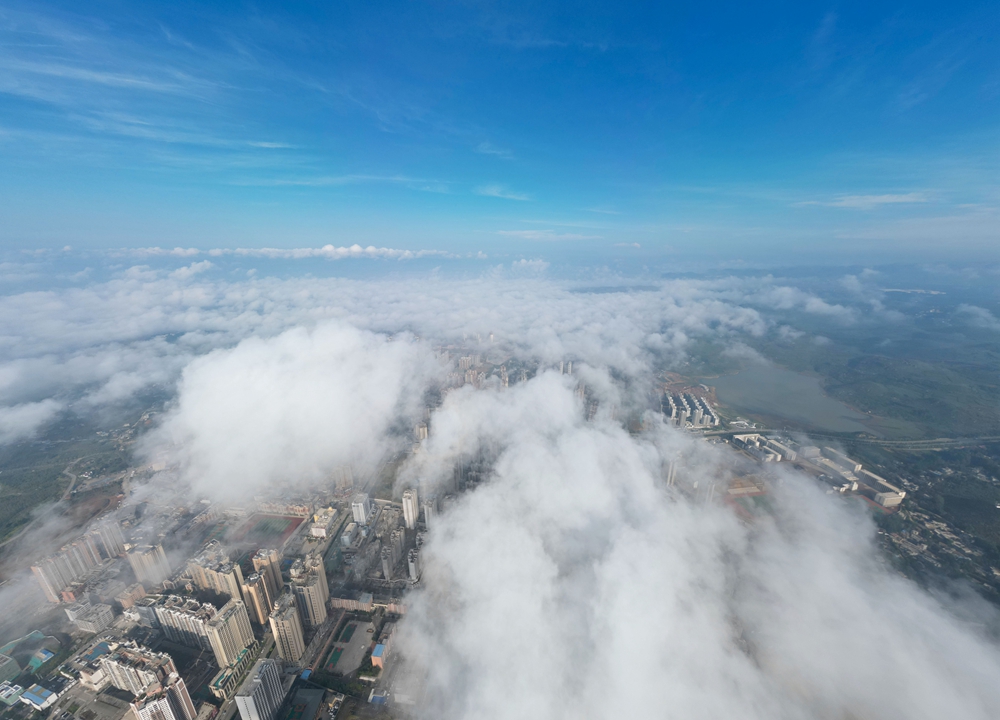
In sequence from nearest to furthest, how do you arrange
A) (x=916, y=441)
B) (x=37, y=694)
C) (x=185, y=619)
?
(x=37, y=694) < (x=185, y=619) < (x=916, y=441)

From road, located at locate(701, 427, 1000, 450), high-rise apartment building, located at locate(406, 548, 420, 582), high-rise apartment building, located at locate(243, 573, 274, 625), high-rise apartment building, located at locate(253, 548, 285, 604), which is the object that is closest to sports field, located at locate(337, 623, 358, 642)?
high-rise apartment building, located at locate(406, 548, 420, 582)

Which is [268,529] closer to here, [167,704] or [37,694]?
[37,694]

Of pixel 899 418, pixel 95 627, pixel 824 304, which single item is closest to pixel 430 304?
pixel 95 627

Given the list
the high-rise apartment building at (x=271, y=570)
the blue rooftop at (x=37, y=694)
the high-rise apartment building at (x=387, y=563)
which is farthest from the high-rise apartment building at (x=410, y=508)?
the blue rooftop at (x=37, y=694)

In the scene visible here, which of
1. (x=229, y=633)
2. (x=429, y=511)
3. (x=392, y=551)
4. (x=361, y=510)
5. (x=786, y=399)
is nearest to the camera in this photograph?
(x=229, y=633)

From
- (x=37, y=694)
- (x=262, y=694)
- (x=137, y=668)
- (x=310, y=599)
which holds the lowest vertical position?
(x=37, y=694)

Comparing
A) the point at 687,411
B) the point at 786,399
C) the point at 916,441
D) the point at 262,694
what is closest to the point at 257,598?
the point at 262,694
